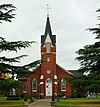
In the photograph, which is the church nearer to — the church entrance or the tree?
the church entrance

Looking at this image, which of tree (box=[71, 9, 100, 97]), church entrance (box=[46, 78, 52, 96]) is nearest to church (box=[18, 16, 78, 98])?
church entrance (box=[46, 78, 52, 96])

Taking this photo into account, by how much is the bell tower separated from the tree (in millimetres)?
32083

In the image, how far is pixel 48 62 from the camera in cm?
6750

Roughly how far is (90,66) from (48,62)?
32980 millimetres

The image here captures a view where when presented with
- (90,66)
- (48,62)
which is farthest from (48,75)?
(90,66)

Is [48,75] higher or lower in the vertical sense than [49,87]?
higher

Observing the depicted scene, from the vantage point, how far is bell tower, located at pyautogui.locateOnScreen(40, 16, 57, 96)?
6694 cm

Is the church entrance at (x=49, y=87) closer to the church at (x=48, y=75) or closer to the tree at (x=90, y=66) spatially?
the church at (x=48, y=75)

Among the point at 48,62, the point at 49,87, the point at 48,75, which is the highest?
the point at 48,62

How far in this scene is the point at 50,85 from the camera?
67562 mm

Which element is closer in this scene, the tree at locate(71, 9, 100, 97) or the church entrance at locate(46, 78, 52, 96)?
the tree at locate(71, 9, 100, 97)

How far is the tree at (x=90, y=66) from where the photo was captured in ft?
106

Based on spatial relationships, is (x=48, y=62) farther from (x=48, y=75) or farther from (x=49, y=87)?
(x=49, y=87)

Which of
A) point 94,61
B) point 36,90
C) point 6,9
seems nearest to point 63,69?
point 36,90
